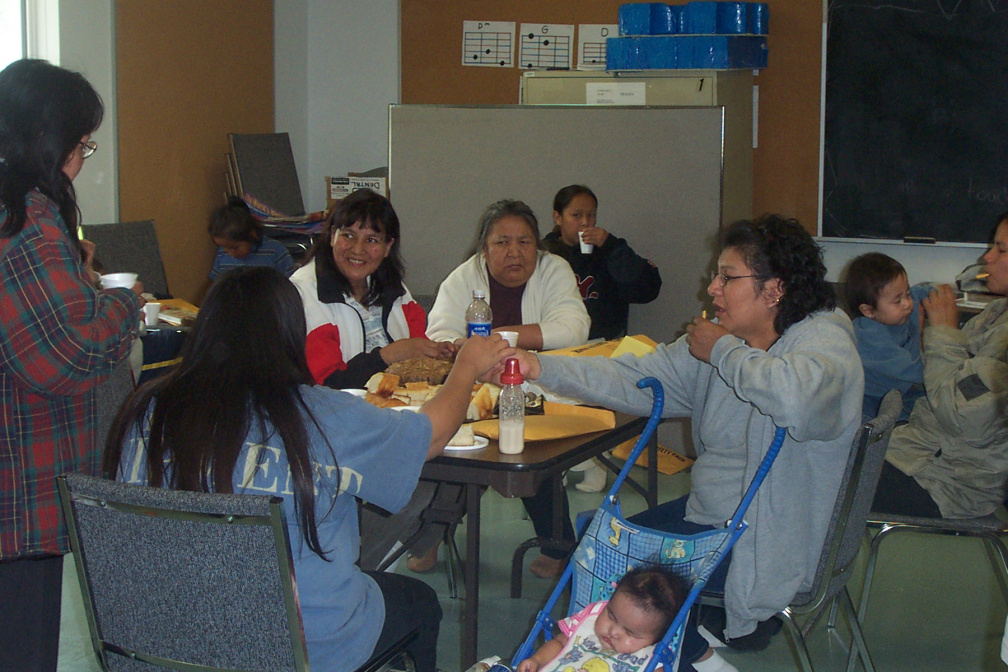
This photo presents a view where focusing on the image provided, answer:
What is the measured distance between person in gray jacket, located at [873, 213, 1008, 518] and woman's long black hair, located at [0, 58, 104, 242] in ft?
7.10

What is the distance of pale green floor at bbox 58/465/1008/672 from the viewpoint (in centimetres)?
269

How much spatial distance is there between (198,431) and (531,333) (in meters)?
1.94

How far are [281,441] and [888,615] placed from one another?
2.30 metres

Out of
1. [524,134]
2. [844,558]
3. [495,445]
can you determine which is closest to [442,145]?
[524,134]

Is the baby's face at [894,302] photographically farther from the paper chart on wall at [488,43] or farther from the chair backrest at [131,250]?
the paper chart on wall at [488,43]

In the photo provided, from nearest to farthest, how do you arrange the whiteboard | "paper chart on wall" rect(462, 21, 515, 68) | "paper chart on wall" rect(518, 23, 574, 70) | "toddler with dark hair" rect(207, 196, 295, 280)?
the whiteboard < "toddler with dark hair" rect(207, 196, 295, 280) < "paper chart on wall" rect(518, 23, 574, 70) < "paper chart on wall" rect(462, 21, 515, 68)

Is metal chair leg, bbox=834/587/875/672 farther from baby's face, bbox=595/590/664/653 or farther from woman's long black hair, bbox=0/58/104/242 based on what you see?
woman's long black hair, bbox=0/58/104/242

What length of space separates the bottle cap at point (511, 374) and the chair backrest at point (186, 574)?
706 mm

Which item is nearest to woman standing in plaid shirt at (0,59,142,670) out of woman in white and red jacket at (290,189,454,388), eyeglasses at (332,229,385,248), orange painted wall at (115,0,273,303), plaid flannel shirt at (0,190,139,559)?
plaid flannel shirt at (0,190,139,559)

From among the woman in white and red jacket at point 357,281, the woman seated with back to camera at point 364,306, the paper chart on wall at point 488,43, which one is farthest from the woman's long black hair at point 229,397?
the paper chart on wall at point 488,43

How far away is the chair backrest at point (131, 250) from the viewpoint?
4727 mm

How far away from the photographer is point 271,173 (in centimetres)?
654

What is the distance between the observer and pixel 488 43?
669 cm

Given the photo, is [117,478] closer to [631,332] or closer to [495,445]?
[495,445]
